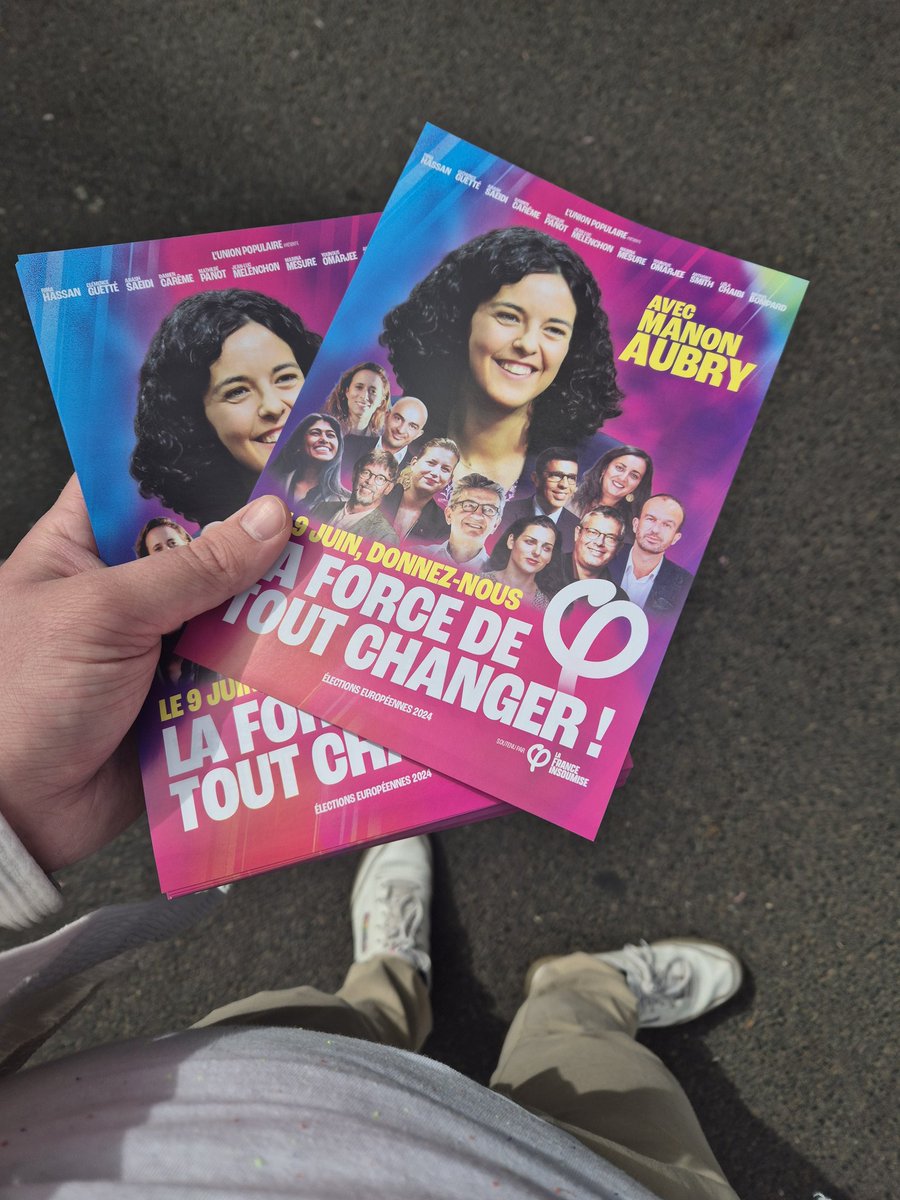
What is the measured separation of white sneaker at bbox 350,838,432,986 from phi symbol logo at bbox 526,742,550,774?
0.55 metres

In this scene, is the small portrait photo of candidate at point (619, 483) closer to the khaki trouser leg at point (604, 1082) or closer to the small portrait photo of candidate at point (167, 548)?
the small portrait photo of candidate at point (167, 548)

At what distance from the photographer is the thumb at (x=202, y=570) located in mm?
821

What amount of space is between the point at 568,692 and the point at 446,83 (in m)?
1.10

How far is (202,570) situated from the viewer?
83 centimetres

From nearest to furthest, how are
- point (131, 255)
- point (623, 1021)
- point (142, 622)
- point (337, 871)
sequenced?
point (142, 622) < point (131, 255) < point (623, 1021) < point (337, 871)

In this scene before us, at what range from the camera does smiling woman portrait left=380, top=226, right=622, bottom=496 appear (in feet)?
3.04

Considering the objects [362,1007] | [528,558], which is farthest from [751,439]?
[362,1007]

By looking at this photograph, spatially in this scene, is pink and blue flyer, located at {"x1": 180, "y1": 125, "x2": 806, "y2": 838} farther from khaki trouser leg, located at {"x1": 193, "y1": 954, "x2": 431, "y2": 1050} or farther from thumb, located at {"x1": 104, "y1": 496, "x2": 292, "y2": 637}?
khaki trouser leg, located at {"x1": 193, "y1": 954, "x2": 431, "y2": 1050}

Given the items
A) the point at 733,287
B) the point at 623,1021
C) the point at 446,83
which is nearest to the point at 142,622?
the point at 733,287

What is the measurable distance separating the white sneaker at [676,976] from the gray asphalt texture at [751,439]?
0.04m

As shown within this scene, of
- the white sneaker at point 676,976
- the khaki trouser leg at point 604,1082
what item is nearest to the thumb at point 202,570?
the khaki trouser leg at point 604,1082

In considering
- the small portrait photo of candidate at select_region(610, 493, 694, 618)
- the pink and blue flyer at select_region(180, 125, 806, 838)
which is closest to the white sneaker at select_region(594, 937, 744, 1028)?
the pink and blue flyer at select_region(180, 125, 806, 838)

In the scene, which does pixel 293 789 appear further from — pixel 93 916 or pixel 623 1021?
pixel 623 1021

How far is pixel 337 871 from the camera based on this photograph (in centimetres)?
136
